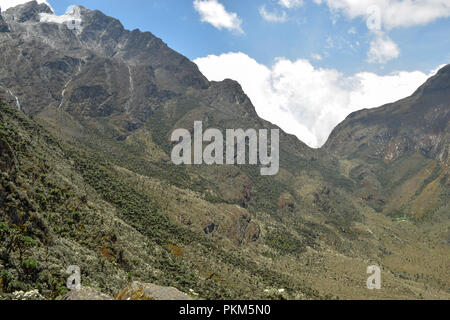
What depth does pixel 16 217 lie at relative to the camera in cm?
3756

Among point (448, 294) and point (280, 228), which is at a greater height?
point (280, 228)

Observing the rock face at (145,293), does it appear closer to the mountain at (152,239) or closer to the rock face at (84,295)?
the rock face at (84,295)

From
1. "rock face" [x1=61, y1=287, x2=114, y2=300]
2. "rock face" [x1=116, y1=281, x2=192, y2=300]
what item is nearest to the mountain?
"rock face" [x1=61, y1=287, x2=114, y2=300]

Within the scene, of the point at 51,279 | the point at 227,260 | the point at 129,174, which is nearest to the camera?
the point at 51,279

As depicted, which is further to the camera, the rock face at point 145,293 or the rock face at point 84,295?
the rock face at point 145,293

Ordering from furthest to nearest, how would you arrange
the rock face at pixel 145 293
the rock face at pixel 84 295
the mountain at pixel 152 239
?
1. the mountain at pixel 152 239
2. the rock face at pixel 145 293
3. the rock face at pixel 84 295

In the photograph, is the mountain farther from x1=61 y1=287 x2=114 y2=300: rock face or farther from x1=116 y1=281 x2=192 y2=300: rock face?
x1=116 y1=281 x2=192 y2=300: rock face

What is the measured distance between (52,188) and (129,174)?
243 ft

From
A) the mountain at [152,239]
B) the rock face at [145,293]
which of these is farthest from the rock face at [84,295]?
the mountain at [152,239]

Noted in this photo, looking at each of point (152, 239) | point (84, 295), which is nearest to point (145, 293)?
point (84, 295)

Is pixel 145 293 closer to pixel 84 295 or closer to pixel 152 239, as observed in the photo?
pixel 84 295
